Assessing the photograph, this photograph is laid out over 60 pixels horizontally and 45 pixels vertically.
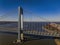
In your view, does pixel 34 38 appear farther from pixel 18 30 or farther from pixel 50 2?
pixel 50 2

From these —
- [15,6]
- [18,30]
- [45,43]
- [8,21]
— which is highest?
[15,6]

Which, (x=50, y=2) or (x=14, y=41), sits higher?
(x=50, y=2)

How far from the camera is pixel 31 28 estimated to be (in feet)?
5.70

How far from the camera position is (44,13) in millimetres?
1729

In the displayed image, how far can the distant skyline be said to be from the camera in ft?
5.64

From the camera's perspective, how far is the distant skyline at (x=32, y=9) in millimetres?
1718

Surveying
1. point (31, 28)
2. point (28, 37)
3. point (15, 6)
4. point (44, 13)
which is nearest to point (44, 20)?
point (44, 13)

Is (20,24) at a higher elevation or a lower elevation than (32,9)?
lower

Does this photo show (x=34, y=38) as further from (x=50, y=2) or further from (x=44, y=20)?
(x=50, y=2)

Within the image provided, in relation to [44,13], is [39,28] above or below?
below

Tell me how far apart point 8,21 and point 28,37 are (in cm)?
34

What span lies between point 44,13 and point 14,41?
542mm

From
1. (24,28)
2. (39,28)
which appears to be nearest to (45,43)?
(39,28)

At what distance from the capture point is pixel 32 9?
176 centimetres
